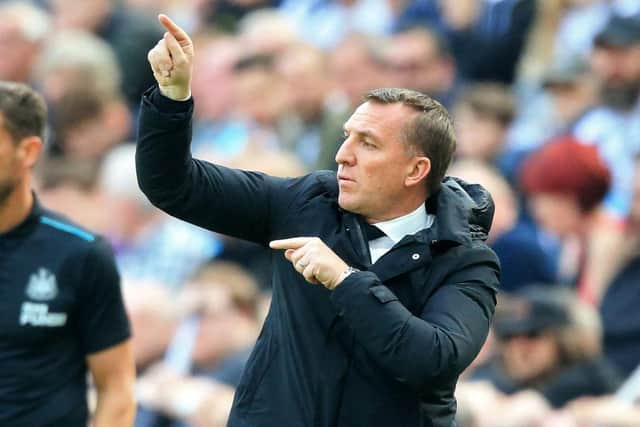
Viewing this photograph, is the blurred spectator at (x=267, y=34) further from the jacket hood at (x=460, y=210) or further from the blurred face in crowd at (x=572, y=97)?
the jacket hood at (x=460, y=210)

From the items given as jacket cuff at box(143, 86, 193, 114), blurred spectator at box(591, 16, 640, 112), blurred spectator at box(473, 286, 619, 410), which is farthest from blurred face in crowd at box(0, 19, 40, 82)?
jacket cuff at box(143, 86, 193, 114)

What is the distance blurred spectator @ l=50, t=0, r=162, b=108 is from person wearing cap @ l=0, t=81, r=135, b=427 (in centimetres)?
552

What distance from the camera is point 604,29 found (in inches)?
347

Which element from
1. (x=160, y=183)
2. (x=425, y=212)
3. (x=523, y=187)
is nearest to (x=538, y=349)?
(x=523, y=187)

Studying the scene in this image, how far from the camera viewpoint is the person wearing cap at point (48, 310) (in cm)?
514

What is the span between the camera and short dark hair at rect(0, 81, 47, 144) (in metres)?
5.25

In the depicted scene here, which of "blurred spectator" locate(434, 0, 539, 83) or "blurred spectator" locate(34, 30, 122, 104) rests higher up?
"blurred spectator" locate(434, 0, 539, 83)

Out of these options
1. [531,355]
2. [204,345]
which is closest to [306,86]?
[204,345]

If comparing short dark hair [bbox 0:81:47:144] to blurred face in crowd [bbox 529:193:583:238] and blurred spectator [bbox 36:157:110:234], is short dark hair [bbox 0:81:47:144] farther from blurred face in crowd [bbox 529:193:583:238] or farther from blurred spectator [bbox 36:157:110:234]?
blurred spectator [bbox 36:157:110:234]

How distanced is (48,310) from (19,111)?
705 millimetres

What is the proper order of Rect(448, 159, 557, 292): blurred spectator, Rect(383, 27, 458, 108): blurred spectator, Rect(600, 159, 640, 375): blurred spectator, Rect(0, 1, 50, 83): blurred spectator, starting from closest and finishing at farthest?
Rect(600, 159, 640, 375): blurred spectator, Rect(448, 159, 557, 292): blurred spectator, Rect(383, 27, 458, 108): blurred spectator, Rect(0, 1, 50, 83): blurred spectator

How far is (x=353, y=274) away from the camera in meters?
4.04

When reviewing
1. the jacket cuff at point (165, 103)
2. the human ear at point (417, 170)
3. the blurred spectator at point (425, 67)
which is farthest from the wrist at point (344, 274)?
the blurred spectator at point (425, 67)

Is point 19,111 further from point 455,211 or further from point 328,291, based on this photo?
point 455,211
